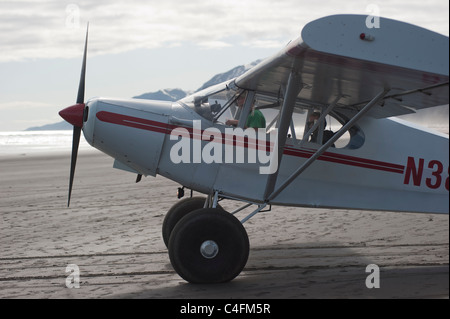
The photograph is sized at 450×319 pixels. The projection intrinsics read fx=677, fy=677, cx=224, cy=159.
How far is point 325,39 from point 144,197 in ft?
33.7

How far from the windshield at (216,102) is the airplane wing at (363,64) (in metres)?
0.25

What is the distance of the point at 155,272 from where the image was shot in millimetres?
8602

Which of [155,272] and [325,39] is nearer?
[325,39]

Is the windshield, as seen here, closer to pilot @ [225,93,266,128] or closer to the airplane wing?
pilot @ [225,93,266,128]

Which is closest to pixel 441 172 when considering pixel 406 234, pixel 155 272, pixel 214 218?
pixel 406 234

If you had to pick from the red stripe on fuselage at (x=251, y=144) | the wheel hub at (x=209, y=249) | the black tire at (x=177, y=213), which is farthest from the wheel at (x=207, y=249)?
the black tire at (x=177, y=213)

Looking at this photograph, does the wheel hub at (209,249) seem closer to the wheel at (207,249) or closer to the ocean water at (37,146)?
the wheel at (207,249)

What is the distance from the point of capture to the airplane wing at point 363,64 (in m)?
6.28

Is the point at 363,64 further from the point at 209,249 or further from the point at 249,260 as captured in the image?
the point at 249,260

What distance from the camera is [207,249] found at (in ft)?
25.6

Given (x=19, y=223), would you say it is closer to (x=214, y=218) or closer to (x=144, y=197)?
(x=144, y=197)

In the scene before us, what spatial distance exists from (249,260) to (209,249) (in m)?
1.67

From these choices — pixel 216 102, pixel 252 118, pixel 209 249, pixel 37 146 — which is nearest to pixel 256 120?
pixel 252 118
